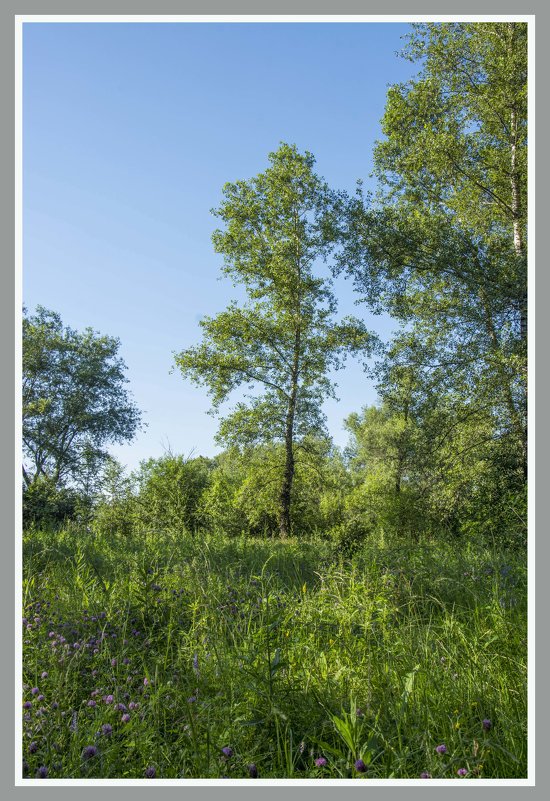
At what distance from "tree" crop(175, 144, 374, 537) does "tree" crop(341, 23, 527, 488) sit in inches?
218

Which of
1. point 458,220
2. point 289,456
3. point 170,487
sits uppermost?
point 458,220

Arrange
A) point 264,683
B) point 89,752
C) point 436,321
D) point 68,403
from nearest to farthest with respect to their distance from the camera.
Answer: point 89,752
point 264,683
point 436,321
point 68,403

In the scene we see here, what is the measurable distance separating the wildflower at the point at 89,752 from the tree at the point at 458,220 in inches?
407

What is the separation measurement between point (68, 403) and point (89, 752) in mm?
23925

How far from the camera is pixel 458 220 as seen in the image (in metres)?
13.5

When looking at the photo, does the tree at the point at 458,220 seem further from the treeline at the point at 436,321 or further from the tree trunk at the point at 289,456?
the tree trunk at the point at 289,456

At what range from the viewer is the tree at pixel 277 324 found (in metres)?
18.5

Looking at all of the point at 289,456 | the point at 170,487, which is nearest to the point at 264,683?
the point at 170,487

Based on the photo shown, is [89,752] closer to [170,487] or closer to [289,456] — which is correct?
[170,487]

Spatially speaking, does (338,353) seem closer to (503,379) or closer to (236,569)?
(503,379)

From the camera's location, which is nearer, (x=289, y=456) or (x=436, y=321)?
(x=436, y=321)

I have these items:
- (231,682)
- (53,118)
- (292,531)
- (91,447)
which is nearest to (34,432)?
(91,447)

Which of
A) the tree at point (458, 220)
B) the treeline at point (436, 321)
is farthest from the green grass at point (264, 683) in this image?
the tree at point (458, 220)

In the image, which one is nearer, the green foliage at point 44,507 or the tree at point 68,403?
the green foliage at point 44,507
